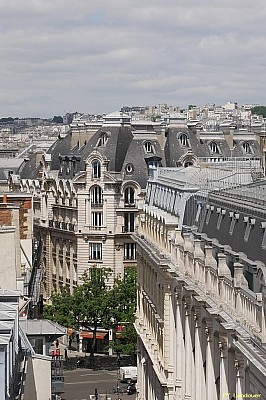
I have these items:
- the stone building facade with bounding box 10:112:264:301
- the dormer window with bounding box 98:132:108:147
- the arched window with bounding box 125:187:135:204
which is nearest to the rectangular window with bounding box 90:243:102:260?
the stone building facade with bounding box 10:112:264:301

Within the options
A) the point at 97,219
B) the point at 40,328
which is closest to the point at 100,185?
the point at 97,219

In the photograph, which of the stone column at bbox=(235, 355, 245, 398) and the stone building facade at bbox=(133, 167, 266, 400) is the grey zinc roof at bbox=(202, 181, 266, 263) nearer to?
the stone building facade at bbox=(133, 167, 266, 400)

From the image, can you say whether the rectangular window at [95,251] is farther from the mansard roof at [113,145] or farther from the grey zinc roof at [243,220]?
the grey zinc roof at [243,220]

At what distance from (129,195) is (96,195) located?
3694 millimetres

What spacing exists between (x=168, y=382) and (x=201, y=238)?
1335 centimetres

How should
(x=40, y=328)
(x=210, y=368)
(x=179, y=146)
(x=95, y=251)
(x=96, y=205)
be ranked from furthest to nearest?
(x=179, y=146)
(x=95, y=251)
(x=96, y=205)
(x=40, y=328)
(x=210, y=368)

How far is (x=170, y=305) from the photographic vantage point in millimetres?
71312

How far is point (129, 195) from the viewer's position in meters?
132

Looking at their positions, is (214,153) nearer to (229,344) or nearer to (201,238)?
(201,238)

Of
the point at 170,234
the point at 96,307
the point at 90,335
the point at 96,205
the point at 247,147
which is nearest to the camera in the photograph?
the point at 170,234

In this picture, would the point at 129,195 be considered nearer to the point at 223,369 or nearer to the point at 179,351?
the point at 179,351

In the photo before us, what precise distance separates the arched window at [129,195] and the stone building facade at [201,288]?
38.2m

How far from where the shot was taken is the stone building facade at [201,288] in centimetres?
4541

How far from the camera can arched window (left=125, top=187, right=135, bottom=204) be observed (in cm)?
13238
